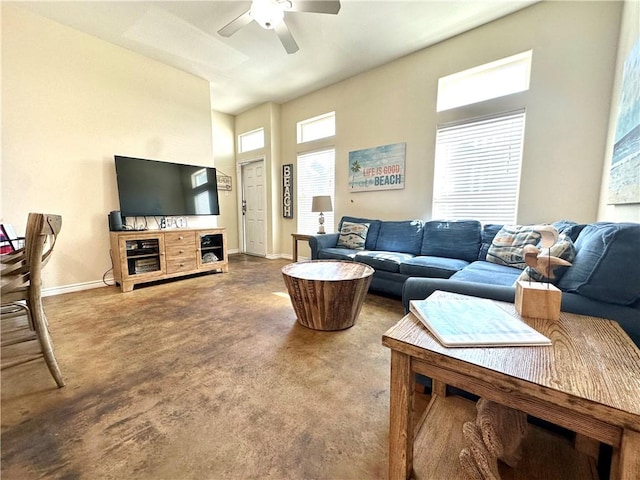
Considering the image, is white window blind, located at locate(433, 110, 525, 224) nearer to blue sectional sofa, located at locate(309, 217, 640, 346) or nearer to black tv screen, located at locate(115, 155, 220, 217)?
blue sectional sofa, located at locate(309, 217, 640, 346)

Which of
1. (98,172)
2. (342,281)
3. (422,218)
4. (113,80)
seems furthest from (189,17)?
(422,218)

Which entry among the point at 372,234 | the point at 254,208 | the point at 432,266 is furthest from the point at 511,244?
the point at 254,208

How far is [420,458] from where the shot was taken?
0.94 meters

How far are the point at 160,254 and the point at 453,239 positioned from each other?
3518 millimetres

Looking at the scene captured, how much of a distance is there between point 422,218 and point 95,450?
3413 mm

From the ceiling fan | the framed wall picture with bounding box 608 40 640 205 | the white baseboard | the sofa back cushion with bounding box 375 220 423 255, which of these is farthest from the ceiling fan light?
the white baseboard

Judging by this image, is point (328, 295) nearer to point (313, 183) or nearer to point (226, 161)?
point (313, 183)

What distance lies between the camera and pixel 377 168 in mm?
3740

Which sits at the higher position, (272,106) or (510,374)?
(272,106)

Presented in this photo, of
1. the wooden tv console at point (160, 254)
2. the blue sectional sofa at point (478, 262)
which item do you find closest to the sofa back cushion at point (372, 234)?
the blue sectional sofa at point (478, 262)

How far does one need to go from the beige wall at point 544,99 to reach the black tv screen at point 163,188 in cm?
282

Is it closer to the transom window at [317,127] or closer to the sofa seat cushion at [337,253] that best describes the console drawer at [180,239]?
the sofa seat cushion at [337,253]

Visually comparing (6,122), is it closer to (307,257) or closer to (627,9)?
(307,257)

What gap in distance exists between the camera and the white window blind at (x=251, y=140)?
5164 mm
